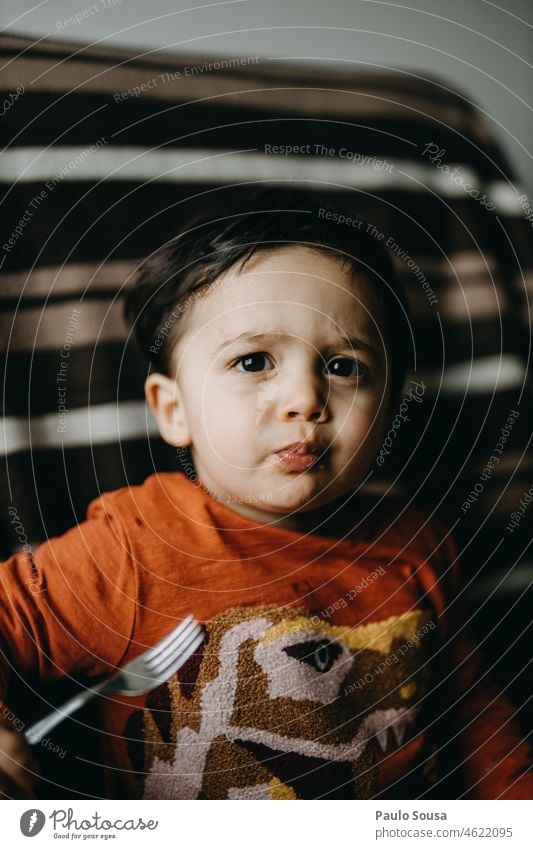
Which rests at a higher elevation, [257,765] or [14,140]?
[14,140]

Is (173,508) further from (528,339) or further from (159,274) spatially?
(528,339)

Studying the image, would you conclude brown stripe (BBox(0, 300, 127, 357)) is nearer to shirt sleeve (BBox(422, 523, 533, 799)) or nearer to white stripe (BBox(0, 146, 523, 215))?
white stripe (BBox(0, 146, 523, 215))

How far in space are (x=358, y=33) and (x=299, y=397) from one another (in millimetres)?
266

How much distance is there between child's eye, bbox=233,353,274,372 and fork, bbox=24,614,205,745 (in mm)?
166

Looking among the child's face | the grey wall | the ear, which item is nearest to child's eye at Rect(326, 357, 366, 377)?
the child's face

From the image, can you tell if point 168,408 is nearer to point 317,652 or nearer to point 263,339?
point 263,339

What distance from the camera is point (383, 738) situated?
0.49 metres

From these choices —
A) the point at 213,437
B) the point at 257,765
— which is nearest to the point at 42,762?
the point at 257,765

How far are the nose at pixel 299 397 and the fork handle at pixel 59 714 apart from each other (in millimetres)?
212

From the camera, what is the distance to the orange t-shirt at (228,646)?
1.51 feet

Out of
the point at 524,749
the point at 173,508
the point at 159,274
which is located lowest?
the point at 524,749

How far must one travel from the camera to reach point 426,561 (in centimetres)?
52

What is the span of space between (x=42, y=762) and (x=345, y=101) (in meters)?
0.50

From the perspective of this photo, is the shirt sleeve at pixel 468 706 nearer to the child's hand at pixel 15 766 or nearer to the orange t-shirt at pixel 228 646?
the orange t-shirt at pixel 228 646
